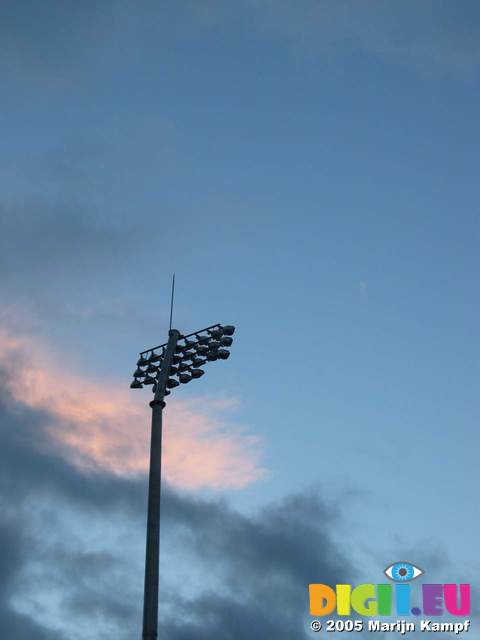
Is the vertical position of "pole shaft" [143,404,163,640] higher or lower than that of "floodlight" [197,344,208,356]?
lower

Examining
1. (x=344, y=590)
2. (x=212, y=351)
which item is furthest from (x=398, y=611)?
(x=212, y=351)

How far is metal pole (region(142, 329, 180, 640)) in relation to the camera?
69.5 ft

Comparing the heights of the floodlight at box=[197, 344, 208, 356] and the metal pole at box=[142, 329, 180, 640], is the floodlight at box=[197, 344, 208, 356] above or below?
above

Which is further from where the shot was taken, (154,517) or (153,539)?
(154,517)

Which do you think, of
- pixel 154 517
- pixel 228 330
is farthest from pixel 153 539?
pixel 228 330

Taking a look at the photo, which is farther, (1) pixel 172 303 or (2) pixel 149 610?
(1) pixel 172 303

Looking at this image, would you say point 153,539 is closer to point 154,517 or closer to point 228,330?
point 154,517

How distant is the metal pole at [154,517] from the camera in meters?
21.2

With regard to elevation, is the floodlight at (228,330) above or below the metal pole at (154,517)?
above

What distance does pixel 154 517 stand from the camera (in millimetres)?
22703

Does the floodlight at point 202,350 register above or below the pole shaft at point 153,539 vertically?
above

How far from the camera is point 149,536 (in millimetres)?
22469

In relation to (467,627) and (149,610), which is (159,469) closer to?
(149,610)

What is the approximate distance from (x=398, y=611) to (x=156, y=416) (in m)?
15.5
